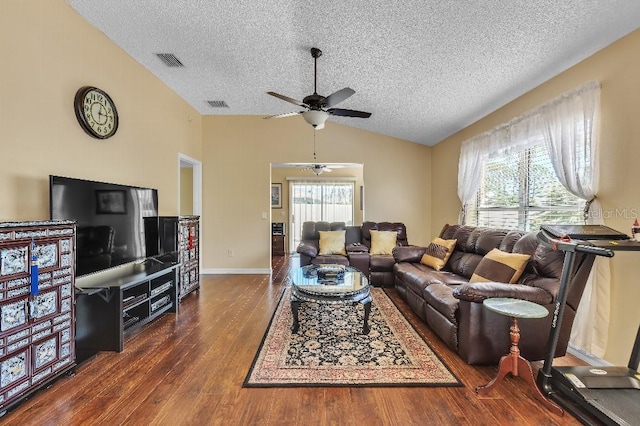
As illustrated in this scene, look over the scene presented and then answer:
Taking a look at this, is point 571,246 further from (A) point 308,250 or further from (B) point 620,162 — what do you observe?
(A) point 308,250

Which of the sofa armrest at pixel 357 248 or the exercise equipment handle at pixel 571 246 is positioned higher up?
the exercise equipment handle at pixel 571 246

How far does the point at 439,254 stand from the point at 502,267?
1320 millimetres

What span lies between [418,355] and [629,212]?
1.96 meters

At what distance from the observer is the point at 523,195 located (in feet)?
11.7

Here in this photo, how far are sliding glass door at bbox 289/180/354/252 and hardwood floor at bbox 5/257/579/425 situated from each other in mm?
6503

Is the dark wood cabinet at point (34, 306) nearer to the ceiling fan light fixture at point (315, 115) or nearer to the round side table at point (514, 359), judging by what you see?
the ceiling fan light fixture at point (315, 115)

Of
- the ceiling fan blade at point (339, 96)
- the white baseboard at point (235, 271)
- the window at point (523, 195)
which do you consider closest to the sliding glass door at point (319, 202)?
the white baseboard at point (235, 271)

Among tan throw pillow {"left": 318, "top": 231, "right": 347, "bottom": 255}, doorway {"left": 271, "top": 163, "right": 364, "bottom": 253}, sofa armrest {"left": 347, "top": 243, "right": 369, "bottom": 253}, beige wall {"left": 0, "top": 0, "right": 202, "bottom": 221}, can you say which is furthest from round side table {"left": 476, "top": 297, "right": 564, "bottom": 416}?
doorway {"left": 271, "top": 163, "right": 364, "bottom": 253}

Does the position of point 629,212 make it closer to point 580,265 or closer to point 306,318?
point 580,265

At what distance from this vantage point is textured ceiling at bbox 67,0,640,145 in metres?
2.30

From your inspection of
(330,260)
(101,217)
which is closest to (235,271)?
(330,260)

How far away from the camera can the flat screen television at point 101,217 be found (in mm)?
2490

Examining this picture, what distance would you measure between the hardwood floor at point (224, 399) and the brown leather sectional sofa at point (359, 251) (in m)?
2.12

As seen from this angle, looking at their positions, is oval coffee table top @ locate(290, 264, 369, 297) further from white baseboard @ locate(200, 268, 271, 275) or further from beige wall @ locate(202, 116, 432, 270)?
beige wall @ locate(202, 116, 432, 270)
